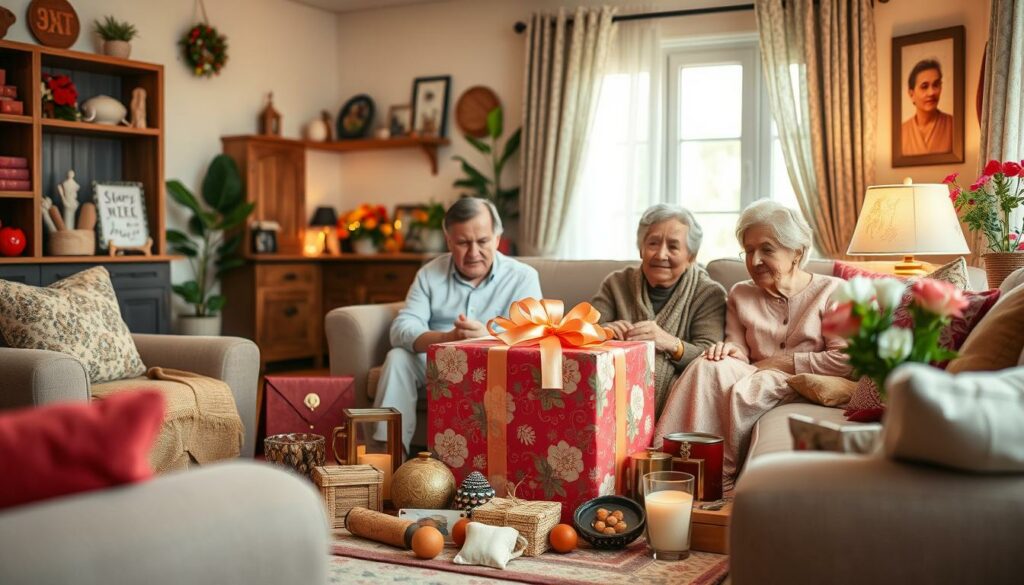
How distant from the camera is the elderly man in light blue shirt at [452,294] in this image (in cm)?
360

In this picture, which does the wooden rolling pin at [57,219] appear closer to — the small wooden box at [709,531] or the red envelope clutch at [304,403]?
the red envelope clutch at [304,403]

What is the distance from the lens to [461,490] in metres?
2.74

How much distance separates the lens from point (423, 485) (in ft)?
9.12

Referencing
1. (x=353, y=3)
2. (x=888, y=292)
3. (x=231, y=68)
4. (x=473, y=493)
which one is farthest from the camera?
(x=353, y=3)

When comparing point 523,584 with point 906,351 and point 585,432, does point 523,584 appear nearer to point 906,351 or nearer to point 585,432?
point 585,432

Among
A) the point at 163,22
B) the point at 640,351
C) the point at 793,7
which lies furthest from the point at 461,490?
the point at 163,22

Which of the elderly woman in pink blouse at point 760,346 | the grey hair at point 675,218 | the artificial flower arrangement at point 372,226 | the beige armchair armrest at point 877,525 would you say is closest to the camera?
the beige armchair armrest at point 877,525

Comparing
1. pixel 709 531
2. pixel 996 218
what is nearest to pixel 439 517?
pixel 709 531

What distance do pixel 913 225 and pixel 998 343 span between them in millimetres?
1853

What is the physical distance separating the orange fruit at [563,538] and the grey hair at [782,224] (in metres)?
1.20

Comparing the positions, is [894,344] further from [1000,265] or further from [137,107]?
[137,107]

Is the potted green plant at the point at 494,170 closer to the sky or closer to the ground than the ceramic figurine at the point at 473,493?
closer to the sky

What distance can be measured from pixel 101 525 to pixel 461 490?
1.74 meters

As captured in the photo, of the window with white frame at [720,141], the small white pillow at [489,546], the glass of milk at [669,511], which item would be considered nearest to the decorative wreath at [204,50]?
the window with white frame at [720,141]
